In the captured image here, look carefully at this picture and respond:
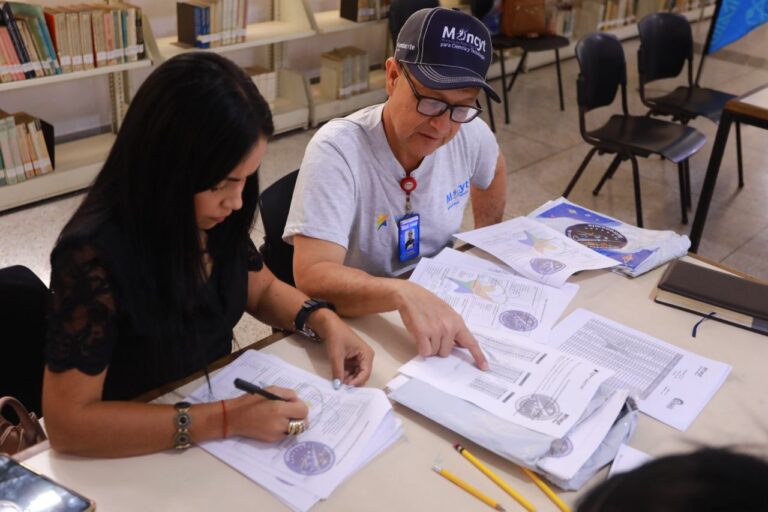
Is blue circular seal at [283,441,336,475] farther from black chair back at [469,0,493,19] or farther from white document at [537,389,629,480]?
black chair back at [469,0,493,19]

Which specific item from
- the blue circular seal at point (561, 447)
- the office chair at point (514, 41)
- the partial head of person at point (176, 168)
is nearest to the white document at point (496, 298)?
the blue circular seal at point (561, 447)

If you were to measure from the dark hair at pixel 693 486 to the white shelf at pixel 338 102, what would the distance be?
440 centimetres

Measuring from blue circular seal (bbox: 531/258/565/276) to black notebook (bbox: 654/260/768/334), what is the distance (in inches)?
9.3

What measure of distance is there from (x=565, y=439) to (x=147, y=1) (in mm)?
3612

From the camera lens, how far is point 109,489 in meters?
1.14

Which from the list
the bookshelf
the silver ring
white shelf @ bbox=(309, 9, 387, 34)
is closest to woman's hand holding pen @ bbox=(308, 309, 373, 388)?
the silver ring

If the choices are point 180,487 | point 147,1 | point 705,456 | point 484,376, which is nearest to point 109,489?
point 180,487

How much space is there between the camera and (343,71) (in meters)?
4.82

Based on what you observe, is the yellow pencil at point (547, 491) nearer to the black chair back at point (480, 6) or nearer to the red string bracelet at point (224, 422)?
the red string bracelet at point (224, 422)

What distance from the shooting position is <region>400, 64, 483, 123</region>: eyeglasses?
5.51 ft

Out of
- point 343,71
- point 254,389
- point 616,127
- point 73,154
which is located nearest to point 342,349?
point 254,389

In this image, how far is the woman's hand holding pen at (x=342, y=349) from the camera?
1.42 metres

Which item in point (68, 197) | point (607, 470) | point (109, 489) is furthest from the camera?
point (68, 197)

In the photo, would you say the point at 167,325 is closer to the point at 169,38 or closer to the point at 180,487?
the point at 180,487
